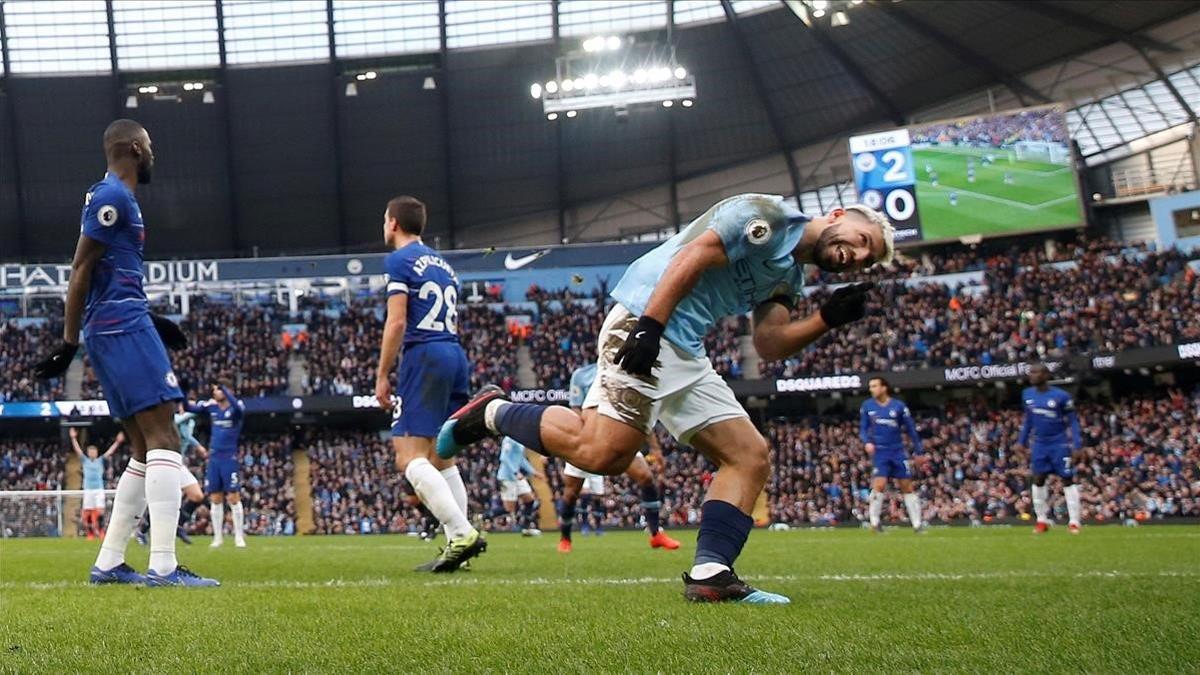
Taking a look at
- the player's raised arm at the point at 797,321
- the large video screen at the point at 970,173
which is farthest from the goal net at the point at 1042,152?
the player's raised arm at the point at 797,321

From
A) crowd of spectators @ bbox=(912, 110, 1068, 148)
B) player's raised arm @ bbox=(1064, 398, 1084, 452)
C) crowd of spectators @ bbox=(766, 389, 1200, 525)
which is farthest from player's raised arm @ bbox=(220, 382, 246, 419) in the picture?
crowd of spectators @ bbox=(912, 110, 1068, 148)

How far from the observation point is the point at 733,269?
482 centimetres

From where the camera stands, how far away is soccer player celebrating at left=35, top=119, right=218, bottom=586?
560cm

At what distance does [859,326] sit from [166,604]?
33830 millimetres

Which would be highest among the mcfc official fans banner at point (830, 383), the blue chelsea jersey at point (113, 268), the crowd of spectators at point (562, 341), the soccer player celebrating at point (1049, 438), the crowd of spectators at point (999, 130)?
the crowd of spectators at point (999, 130)

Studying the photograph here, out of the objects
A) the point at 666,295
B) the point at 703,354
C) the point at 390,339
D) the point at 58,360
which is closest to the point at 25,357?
the point at 390,339

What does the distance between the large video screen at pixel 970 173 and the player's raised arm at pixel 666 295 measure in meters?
33.0

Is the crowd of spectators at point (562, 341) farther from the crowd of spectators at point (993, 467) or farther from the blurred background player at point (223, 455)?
the blurred background player at point (223, 455)

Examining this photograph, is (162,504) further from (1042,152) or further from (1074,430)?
(1042,152)

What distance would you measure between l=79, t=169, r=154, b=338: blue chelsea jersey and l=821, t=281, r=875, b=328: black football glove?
364 centimetres

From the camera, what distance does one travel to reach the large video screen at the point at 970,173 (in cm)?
3600

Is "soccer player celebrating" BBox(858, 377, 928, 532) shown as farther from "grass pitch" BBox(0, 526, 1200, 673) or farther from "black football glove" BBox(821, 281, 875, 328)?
"black football glove" BBox(821, 281, 875, 328)

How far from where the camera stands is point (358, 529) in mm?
30344

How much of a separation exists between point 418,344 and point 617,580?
2227 mm
